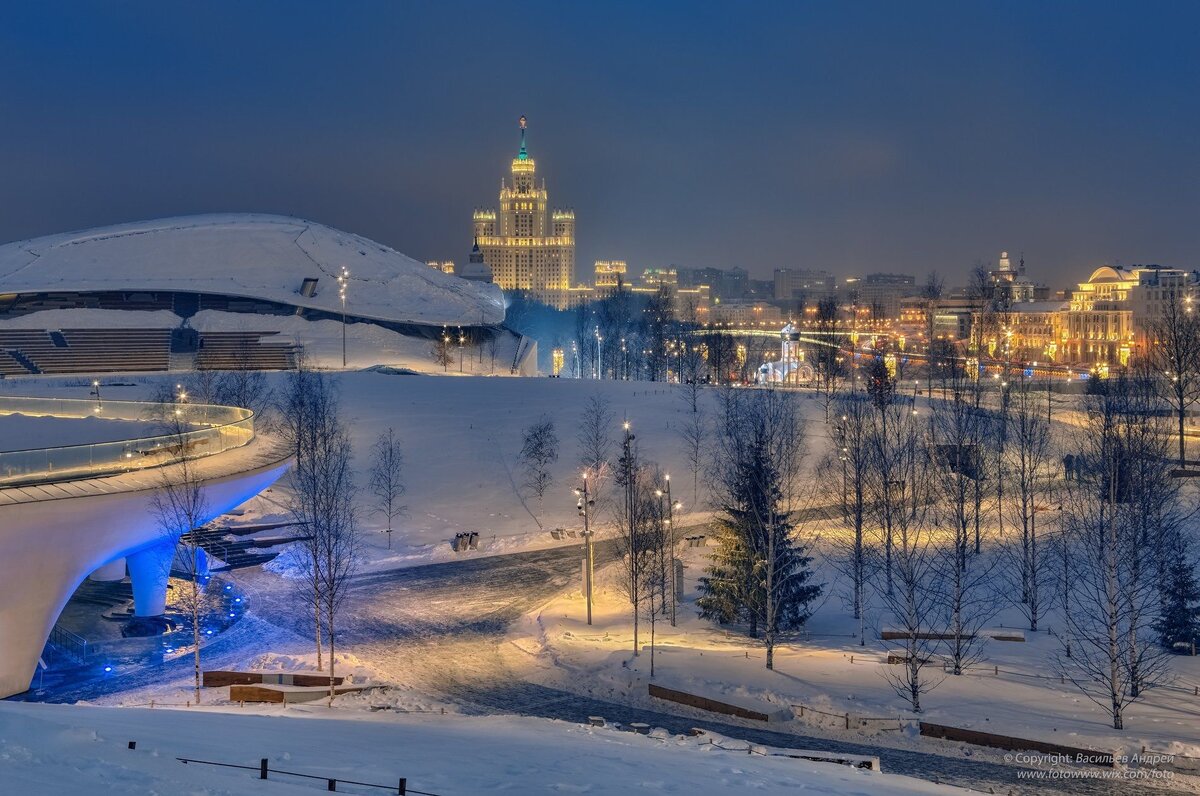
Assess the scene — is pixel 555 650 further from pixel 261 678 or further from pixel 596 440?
pixel 596 440

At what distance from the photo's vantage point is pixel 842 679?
61.1ft

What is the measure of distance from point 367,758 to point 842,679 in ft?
33.4

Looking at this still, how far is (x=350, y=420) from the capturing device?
143 ft

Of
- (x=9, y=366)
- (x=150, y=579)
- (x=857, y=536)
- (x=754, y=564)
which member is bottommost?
(x=150, y=579)

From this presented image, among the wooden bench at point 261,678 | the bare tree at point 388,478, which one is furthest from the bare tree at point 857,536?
the bare tree at point 388,478

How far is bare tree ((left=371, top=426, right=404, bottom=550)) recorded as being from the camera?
118 feet

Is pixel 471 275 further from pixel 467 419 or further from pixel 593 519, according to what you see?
pixel 593 519

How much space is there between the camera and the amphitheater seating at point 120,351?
5759 centimetres

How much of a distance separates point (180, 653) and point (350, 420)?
74.9 feet

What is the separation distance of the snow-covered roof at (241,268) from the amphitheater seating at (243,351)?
437 cm

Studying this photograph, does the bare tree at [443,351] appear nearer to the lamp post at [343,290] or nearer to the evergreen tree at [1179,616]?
the lamp post at [343,290]

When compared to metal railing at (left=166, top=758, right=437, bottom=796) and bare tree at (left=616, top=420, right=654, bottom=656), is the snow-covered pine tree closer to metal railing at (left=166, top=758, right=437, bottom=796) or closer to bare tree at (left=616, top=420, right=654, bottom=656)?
bare tree at (left=616, top=420, right=654, bottom=656)

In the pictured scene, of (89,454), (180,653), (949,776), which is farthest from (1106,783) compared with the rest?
(89,454)

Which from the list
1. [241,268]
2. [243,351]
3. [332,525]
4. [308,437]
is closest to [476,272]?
[241,268]
